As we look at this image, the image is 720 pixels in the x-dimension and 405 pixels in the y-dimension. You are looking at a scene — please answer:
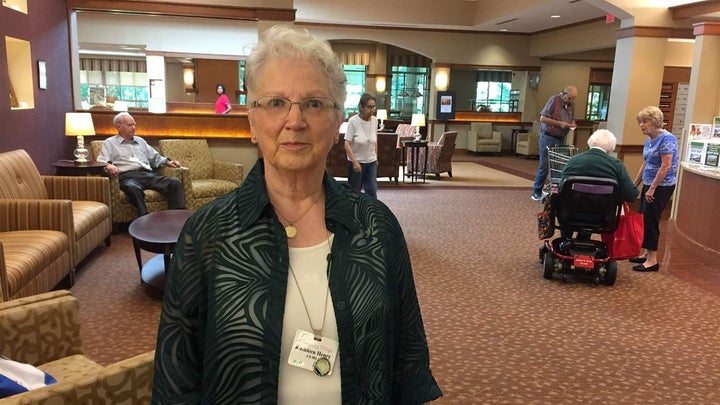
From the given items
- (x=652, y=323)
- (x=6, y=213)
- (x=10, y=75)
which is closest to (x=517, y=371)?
(x=652, y=323)

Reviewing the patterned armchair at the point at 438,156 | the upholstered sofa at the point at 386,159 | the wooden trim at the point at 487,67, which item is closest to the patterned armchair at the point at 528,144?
the wooden trim at the point at 487,67

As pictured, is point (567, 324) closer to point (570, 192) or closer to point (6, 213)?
point (570, 192)

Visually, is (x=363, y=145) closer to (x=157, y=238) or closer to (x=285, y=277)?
(x=157, y=238)

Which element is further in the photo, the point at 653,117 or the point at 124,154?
the point at 124,154

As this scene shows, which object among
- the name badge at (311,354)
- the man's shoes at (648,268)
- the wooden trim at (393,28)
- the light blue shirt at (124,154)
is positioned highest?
the wooden trim at (393,28)

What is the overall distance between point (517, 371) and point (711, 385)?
112 cm

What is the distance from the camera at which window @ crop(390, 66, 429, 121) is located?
61.2 ft

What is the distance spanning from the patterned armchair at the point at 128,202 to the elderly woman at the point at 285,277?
5.27m

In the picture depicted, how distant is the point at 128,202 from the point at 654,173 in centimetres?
542

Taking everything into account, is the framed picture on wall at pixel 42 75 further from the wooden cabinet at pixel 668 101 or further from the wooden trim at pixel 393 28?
the wooden cabinet at pixel 668 101

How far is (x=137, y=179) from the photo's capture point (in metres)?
6.14

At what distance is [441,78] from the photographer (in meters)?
15.2

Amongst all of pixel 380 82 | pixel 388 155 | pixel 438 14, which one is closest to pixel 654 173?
pixel 388 155

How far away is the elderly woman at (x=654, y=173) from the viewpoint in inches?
196
